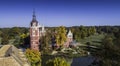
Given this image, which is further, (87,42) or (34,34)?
(87,42)

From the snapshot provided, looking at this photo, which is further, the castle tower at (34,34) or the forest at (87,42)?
the castle tower at (34,34)

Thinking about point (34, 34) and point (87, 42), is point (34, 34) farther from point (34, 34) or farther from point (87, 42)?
point (87, 42)

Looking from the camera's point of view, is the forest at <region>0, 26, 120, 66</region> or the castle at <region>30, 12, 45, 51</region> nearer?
the forest at <region>0, 26, 120, 66</region>

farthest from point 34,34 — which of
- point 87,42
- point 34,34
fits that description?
point 87,42

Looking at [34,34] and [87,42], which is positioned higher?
[34,34]

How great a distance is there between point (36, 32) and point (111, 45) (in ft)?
113

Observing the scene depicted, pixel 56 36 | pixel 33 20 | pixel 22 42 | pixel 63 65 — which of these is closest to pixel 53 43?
pixel 56 36

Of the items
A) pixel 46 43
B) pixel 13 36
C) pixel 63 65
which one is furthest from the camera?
pixel 13 36

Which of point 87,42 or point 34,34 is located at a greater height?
point 34,34

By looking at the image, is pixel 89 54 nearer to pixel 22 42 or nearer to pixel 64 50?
pixel 64 50

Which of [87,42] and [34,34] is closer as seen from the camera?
[34,34]

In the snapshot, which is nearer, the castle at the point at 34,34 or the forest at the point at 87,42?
the forest at the point at 87,42

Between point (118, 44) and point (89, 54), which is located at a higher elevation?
point (118, 44)

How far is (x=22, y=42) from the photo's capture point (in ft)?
228
